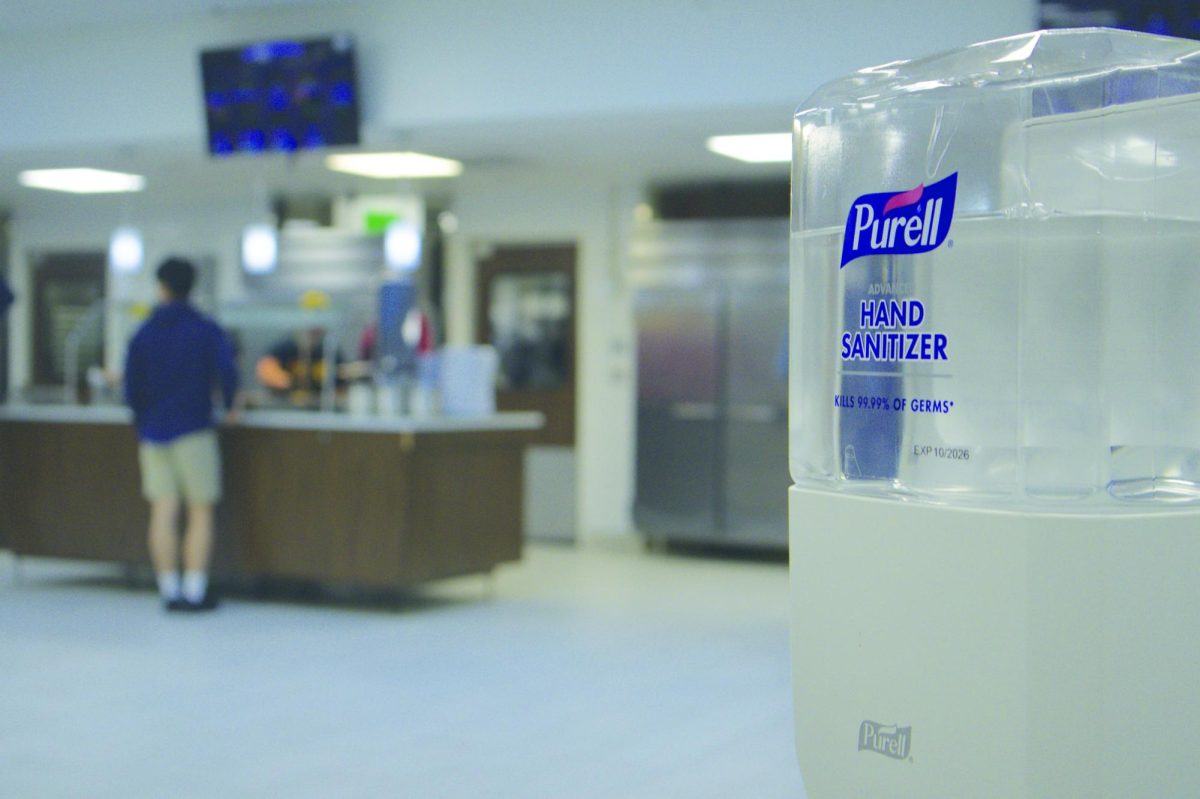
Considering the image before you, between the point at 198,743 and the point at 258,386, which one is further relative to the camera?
the point at 258,386

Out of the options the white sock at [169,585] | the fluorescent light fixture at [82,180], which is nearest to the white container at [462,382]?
the white sock at [169,585]

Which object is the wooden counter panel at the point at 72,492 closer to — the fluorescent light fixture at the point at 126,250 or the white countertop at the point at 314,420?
the white countertop at the point at 314,420

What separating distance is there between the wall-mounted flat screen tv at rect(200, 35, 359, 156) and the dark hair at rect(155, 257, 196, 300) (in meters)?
0.85

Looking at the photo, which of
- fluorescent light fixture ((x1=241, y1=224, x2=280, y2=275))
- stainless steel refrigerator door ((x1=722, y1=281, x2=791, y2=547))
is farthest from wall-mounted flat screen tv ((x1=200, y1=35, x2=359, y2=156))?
stainless steel refrigerator door ((x1=722, y1=281, x2=791, y2=547))

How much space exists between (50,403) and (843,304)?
255 inches

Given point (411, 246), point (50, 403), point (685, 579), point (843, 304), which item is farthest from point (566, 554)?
point (843, 304)

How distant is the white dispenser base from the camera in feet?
7.61

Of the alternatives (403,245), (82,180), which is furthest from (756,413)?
(82,180)

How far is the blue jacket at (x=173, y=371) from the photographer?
6.52 m

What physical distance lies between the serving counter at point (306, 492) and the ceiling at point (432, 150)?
147 cm

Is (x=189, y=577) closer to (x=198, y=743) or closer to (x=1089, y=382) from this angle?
(x=198, y=743)

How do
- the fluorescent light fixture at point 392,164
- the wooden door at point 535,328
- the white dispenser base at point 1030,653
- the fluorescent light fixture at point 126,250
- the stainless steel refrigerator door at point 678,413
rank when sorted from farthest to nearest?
the wooden door at point 535,328 → the stainless steel refrigerator door at point 678,413 → the fluorescent light fixture at point 392,164 → the fluorescent light fixture at point 126,250 → the white dispenser base at point 1030,653

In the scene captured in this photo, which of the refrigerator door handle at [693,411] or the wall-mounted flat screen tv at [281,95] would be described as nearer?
the wall-mounted flat screen tv at [281,95]

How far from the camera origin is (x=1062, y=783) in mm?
2330
